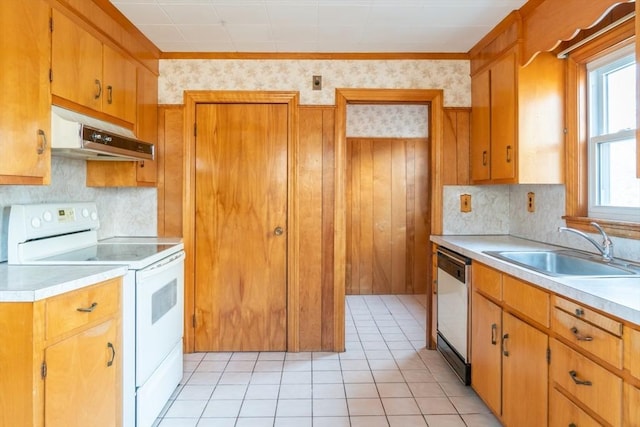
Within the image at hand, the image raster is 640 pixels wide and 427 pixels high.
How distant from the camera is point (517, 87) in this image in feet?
7.66

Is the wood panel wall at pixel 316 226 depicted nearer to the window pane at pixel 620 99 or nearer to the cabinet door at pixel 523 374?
the cabinet door at pixel 523 374

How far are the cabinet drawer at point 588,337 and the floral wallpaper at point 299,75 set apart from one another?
6.76 ft

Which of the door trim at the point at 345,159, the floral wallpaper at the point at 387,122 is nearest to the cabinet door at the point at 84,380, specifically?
the door trim at the point at 345,159

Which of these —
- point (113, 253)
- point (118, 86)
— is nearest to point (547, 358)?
point (113, 253)

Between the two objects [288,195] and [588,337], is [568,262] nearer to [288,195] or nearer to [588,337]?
[588,337]

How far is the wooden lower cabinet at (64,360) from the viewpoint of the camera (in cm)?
Result: 131

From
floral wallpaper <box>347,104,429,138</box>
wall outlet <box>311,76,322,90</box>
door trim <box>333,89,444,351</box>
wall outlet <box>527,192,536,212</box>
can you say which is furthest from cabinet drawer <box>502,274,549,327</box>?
floral wallpaper <box>347,104,429,138</box>

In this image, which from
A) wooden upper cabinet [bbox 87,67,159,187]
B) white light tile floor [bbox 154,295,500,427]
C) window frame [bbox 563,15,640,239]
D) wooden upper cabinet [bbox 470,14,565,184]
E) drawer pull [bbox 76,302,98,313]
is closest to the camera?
drawer pull [bbox 76,302,98,313]

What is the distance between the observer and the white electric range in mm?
1819

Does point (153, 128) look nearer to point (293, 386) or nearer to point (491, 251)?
point (293, 386)

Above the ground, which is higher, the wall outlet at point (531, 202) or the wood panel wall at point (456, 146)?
the wood panel wall at point (456, 146)

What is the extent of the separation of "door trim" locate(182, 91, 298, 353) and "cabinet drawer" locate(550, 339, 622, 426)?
1848mm

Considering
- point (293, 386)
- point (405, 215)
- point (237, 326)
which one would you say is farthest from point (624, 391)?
point (405, 215)

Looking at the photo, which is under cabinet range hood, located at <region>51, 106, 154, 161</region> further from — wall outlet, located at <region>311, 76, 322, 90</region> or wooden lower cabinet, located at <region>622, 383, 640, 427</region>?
wooden lower cabinet, located at <region>622, 383, 640, 427</region>
